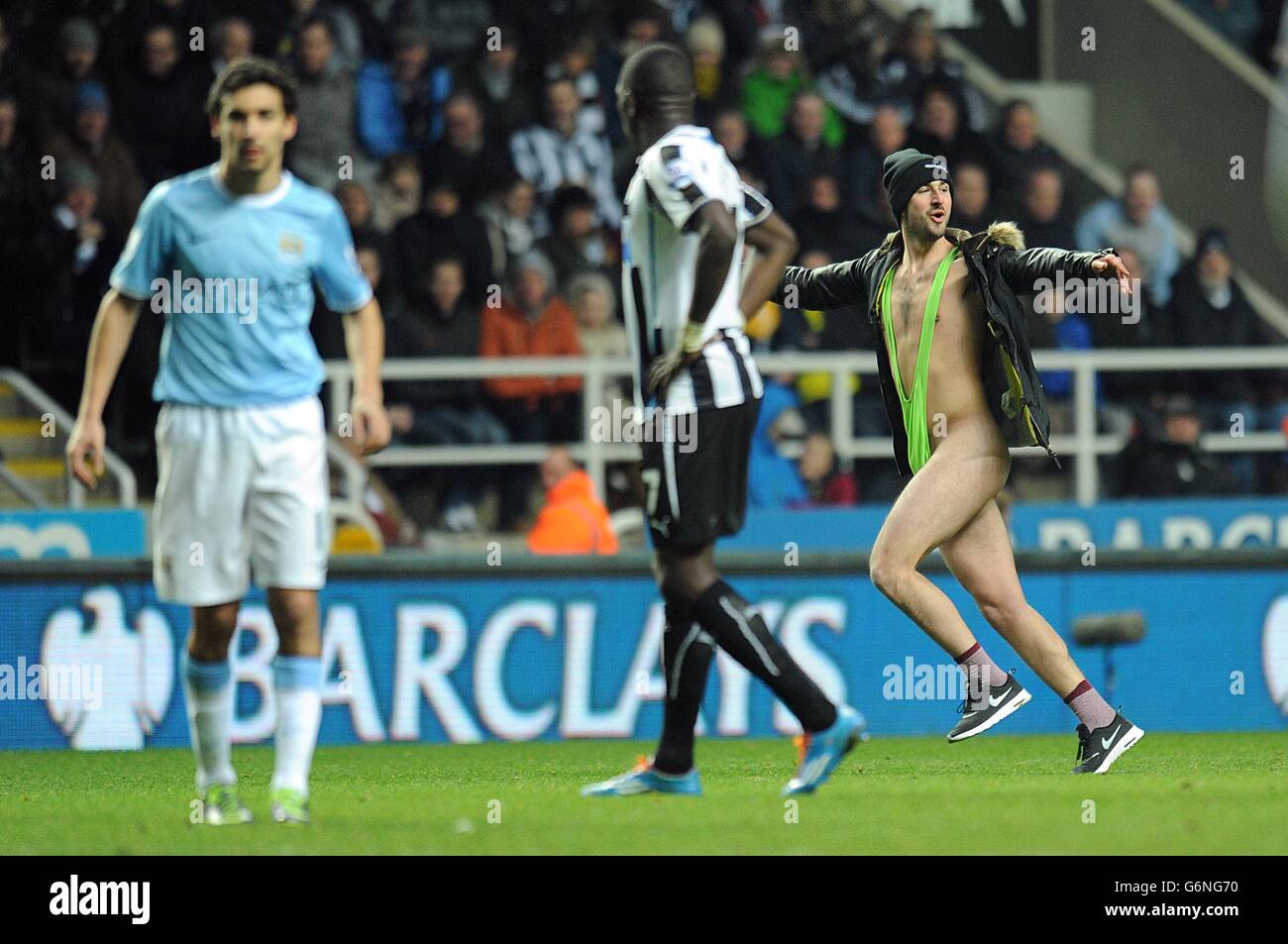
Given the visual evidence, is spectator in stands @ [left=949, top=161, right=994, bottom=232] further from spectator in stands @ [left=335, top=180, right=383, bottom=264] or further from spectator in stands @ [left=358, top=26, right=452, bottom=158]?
spectator in stands @ [left=335, top=180, right=383, bottom=264]

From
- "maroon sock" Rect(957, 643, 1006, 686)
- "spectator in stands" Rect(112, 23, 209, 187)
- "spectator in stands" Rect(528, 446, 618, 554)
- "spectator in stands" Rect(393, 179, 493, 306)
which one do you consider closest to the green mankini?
"maroon sock" Rect(957, 643, 1006, 686)

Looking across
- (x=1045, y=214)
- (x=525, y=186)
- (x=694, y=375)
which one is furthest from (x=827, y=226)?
(x=694, y=375)

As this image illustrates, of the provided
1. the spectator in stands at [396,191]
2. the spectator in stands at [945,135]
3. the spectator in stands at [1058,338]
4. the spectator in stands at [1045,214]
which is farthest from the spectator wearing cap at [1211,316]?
the spectator in stands at [396,191]

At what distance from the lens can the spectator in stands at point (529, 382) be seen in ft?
44.7

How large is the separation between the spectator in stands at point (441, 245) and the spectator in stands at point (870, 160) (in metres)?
2.29

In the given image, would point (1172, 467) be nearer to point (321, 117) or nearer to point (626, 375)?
point (626, 375)

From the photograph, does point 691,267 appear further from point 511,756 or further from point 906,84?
point 906,84

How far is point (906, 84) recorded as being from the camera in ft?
51.0

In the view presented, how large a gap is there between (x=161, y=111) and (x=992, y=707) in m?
7.68

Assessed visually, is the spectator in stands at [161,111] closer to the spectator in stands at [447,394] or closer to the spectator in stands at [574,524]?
the spectator in stands at [447,394]

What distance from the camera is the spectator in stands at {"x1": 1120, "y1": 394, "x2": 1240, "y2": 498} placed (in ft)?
44.8

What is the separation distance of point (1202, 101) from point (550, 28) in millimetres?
4820

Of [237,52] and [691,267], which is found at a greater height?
[237,52]

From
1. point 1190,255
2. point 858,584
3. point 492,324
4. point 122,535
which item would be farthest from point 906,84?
point 122,535
